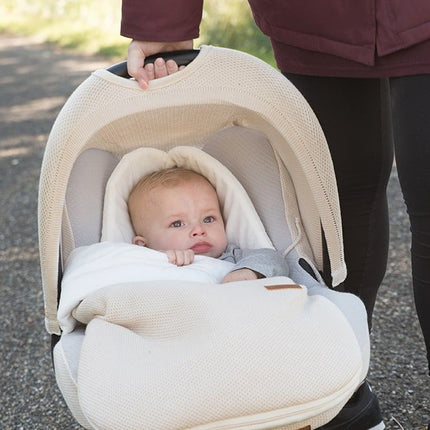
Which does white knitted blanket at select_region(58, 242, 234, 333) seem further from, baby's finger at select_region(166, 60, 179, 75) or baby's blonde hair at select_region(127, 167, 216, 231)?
baby's finger at select_region(166, 60, 179, 75)

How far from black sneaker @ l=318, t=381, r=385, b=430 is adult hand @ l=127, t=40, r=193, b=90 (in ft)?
3.12

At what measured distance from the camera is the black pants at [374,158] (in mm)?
1971

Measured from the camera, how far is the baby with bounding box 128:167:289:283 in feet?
7.58

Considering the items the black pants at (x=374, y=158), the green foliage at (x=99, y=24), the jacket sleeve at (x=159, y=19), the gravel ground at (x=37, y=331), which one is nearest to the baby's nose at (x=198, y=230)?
the black pants at (x=374, y=158)

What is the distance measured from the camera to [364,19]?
1.95 m

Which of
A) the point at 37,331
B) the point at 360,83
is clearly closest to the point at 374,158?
the point at 360,83

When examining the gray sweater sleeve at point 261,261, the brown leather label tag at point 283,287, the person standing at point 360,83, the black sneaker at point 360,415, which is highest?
the person standing at point 360,83

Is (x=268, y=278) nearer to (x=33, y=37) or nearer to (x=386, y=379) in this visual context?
(x=386, y=379)

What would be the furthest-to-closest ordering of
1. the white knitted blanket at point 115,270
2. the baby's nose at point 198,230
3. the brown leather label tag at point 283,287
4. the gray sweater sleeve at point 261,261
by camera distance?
the baby's nose at point 198,230 < the gray sweater sleeve at point 261,261 < the white knitted blanket at point 115,270 < the brown leather label tag at point 283,287

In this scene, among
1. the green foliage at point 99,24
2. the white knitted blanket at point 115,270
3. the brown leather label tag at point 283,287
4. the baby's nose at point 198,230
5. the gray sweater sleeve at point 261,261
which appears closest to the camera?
the brown leather label tag at point 283,287

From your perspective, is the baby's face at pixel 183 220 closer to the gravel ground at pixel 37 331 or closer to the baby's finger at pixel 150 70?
the baby's finger at pixel 150 70

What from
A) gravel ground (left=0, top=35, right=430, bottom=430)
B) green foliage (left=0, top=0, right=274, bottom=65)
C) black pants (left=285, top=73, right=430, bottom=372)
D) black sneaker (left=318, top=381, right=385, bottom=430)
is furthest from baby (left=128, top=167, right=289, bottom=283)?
green foliage (left=0, top=0, right=274, bottom=65)

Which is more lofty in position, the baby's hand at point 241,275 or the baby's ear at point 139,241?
the baby's hand at point 241,275

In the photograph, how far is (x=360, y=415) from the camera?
2270 millimetres
